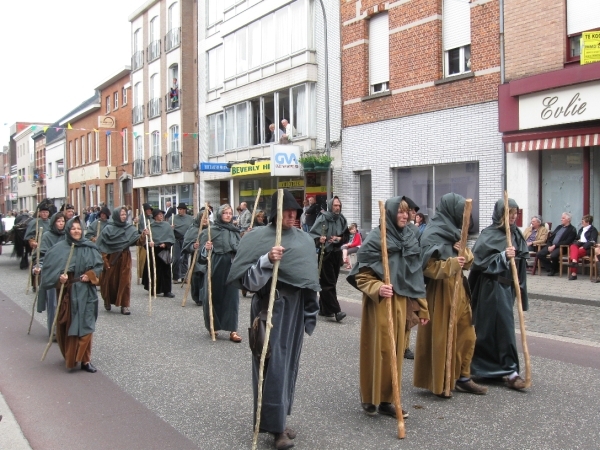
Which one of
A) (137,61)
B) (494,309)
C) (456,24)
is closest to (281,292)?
(494,309)

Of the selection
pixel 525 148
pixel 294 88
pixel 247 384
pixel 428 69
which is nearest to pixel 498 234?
pixel 247 384

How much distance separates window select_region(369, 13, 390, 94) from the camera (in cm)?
1926

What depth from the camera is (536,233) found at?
14852 millimetres

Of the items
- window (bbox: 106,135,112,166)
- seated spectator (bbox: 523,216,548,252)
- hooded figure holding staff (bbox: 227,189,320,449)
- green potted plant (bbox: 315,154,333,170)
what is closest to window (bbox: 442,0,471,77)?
seated spectator (bbox: 523,216,548,252)

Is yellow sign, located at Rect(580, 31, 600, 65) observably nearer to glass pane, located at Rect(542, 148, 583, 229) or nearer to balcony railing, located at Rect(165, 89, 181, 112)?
glass pane, located at Rect(542, 148, 583, 229)

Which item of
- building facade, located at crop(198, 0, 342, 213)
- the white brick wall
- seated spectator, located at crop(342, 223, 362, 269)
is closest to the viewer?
the white brick wall

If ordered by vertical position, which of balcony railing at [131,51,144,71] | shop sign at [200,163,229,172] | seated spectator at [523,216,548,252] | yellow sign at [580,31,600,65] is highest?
balcony railing at [131,51,144,71]

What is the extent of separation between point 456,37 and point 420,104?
197 centimetres

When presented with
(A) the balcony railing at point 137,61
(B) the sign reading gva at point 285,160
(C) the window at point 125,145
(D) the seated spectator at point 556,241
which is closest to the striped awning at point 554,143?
(D) the seated spectator at point 556,241

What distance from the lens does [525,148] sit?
49.3ft

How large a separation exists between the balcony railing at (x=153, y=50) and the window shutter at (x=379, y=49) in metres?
18.2

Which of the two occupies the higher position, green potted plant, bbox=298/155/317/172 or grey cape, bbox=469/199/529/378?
green potted plant, bbox=298/155/317/172

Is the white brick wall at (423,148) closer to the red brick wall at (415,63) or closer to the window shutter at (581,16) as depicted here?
the red brick wall at (415,63)

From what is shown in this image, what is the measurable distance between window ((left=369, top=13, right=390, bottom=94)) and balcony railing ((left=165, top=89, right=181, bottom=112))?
14.4 meters
